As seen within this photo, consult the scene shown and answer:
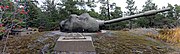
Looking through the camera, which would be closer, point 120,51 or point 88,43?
point 88,43

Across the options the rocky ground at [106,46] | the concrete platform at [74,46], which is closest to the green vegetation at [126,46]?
the rocky ground at [106,46]

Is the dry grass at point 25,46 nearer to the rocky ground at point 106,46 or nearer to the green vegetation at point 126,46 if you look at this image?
the rocky ground at point 106,46

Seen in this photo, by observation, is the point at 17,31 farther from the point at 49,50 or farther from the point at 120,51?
the point at 120,51

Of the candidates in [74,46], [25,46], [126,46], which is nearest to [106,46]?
[126,46]

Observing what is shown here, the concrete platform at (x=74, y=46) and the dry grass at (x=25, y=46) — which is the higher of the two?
the concrete platform at (x=74, y=46)

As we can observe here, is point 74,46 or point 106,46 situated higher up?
point 74,46

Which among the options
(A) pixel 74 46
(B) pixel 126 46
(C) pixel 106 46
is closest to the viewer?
(A) pixel 74 46

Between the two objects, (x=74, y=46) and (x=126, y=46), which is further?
(x=126, y=46)

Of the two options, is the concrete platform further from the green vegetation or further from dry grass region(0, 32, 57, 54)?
dry grass region(0, 32, 57, 54)

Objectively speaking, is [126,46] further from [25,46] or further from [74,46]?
[25,46]

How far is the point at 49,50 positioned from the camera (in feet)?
11.8

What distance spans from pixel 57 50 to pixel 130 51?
1.47 meters

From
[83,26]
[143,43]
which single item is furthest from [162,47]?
[83,26]

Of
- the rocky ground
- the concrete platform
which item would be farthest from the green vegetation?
the concrete platform
